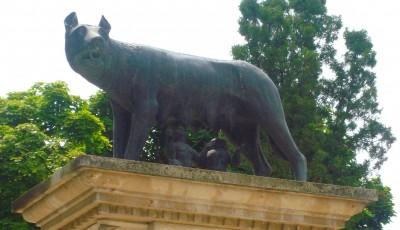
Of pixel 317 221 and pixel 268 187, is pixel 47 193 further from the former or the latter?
pixel 317 221

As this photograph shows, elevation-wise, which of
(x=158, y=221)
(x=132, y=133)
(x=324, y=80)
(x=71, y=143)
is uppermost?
(x=324, y=80)

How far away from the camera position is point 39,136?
29.1 metres

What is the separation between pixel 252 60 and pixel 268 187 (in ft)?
77.7

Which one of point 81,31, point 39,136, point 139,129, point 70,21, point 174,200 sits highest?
point 39,136

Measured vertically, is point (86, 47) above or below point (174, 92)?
above

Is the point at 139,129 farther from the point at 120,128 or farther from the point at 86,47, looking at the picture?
the point at 86,47

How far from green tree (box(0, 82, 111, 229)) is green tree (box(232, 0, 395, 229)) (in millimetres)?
5870

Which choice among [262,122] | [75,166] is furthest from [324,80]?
[75,166]

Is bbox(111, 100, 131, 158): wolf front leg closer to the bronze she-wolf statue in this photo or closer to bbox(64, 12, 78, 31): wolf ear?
the bronze she-wolf statue

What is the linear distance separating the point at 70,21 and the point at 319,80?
25.2 metres

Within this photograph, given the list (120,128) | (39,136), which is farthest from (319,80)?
(120,128)

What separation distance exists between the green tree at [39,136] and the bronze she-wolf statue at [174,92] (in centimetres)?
1748

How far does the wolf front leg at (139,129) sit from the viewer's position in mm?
9328

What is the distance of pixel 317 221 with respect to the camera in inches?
371
